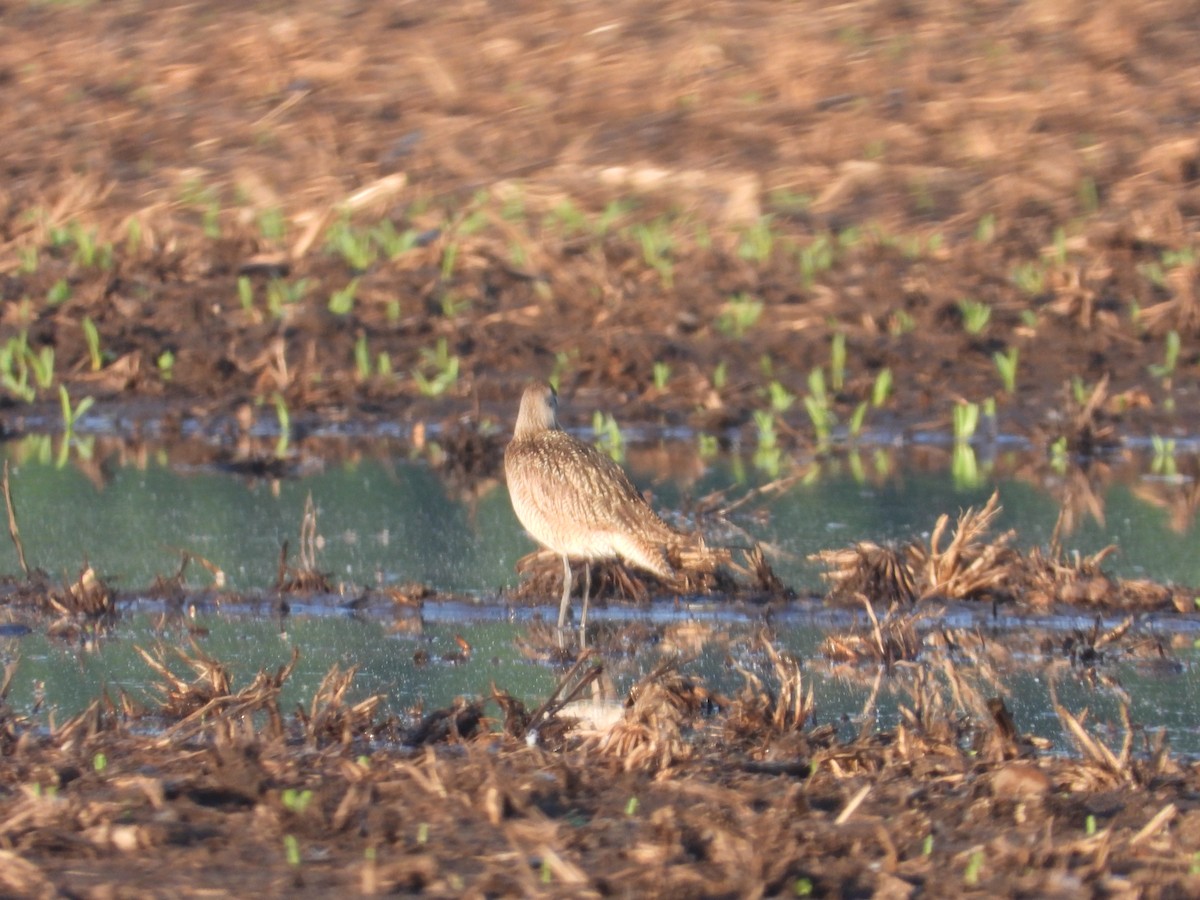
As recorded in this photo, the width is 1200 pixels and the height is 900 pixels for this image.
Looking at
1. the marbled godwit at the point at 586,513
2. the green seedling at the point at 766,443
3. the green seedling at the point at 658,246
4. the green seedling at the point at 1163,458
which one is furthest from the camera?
the green seedling at the point at 658,246

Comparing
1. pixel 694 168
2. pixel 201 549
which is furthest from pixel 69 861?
pixel 694 168

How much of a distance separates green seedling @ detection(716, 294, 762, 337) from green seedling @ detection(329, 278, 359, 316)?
7.74ft

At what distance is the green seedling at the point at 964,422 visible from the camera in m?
13.5

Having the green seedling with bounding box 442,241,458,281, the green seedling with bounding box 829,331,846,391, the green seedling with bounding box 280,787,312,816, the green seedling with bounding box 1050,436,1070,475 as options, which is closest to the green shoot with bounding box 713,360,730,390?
the green seedling with bounding box 829,331,846,391

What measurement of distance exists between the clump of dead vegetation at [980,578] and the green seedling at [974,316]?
5586mm

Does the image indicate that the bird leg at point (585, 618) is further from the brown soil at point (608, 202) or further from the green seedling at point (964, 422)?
the green seedling at point (964, 422)

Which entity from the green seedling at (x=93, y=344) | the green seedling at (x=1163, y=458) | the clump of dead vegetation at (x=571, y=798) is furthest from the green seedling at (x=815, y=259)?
the clump of dead vegetation at (x=571, y=798)

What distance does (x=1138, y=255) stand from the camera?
15.6 meters

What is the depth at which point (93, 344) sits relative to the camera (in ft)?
48.0

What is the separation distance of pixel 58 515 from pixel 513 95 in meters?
8.64

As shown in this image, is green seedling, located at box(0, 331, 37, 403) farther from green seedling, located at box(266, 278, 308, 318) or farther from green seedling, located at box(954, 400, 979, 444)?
green seedling, located at box(954, 400, 979, 444)

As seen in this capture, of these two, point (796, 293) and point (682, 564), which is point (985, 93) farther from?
point (682, 564)

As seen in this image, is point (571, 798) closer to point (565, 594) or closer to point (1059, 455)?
point (565, 594)

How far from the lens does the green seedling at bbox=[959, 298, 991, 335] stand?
14672 mm
